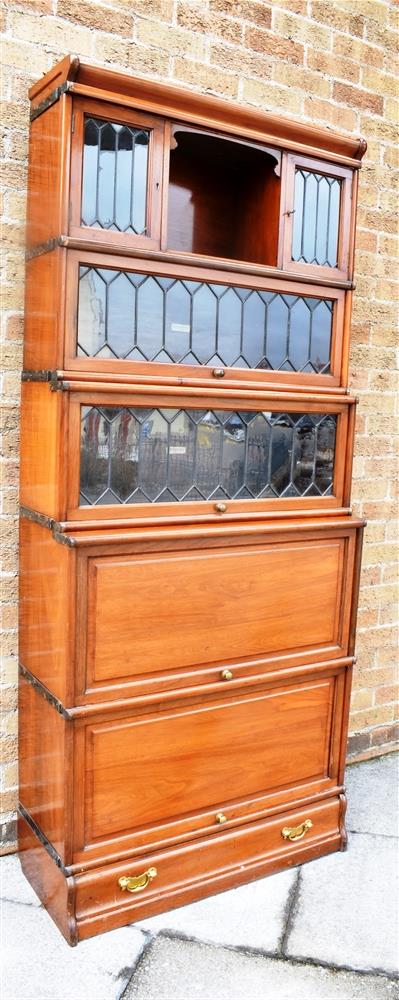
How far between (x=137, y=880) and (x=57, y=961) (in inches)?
11.2

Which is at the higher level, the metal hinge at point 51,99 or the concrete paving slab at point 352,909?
the metal hinge at point 51,99

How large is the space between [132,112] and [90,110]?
0.11 meters

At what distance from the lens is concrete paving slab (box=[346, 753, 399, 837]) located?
282 cm

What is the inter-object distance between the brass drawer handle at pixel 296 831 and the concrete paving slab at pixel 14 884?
2.54ft

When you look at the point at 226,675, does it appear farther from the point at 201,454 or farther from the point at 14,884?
the point at 14,884

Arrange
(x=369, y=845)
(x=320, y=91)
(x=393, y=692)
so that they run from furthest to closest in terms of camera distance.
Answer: (x=393, y=692), (x=320, y=91), (x=369, y=845)

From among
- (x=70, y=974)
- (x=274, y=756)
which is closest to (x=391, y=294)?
(x=274, y=756)

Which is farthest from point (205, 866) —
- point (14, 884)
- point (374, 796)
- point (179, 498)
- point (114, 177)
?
point (114, 177)

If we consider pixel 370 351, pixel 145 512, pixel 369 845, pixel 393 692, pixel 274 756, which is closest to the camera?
pixel 145 512

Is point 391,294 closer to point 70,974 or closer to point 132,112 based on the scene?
point 132,112

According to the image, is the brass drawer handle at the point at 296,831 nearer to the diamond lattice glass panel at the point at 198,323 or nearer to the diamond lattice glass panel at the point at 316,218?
the diamond lattice glass panel at the point at 198,323

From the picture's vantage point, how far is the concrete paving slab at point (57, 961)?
6.40 ft

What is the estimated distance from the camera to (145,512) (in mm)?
2119

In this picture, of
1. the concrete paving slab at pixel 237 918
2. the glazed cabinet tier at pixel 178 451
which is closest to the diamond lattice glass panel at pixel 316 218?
the glazed cabinet tier at pixel 178 451
